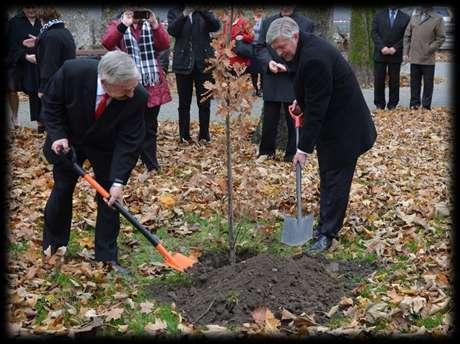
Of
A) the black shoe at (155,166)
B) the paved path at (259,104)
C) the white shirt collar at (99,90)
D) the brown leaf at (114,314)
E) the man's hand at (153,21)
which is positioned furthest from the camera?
the paved path at (259,104)

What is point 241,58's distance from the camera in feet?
30.9

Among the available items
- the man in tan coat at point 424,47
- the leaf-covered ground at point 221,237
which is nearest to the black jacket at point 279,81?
the leaf-covered ground at point 221,237

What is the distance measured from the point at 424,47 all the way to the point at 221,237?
866 cm

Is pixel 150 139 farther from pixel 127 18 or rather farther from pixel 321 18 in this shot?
pixel 321 18

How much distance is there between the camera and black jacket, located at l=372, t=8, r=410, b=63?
13.5m

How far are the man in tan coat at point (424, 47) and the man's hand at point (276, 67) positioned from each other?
5894mm

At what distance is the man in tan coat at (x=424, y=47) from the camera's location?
13523mm

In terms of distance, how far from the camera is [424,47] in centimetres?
1347

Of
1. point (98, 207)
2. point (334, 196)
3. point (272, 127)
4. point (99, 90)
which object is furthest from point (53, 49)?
point (334, 196)

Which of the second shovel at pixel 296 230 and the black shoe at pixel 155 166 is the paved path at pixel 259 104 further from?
the second shovel at pixel 296 230

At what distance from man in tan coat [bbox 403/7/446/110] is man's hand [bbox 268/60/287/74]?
19.3ft

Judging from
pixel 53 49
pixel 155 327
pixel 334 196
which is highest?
pixel 53 49

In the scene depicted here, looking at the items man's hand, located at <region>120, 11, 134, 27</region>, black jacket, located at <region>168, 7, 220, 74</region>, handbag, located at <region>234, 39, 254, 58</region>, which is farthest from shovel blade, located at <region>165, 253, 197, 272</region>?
handbag, located at <region>234, 39, 254, 58</region>

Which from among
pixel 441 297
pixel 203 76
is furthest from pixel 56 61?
pixel 441 297
